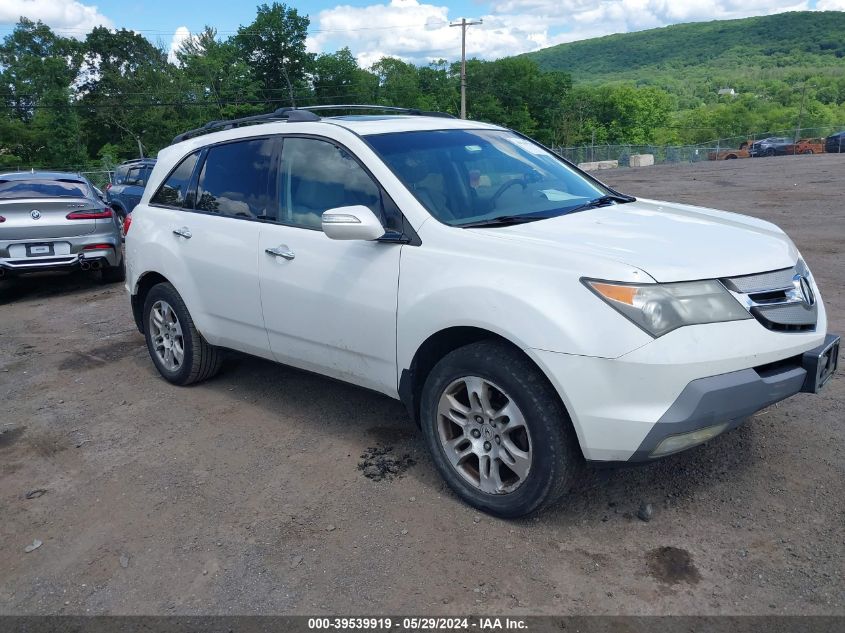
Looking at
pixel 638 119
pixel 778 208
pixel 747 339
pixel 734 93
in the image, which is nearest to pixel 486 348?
pixel 747 339

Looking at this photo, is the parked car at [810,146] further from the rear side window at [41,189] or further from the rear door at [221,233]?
the rear door at [221,233]

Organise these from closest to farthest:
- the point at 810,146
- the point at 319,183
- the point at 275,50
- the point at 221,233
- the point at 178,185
Result: the point at 319,183 → the point at 221,233 → the point at 178,185 → the point at 810,146 → the point at 275,50

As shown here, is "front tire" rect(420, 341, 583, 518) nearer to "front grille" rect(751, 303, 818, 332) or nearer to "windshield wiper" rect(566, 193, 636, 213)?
"front grille" rect(751, 303, 818, 332)

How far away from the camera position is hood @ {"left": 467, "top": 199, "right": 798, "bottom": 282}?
3023 millimetres

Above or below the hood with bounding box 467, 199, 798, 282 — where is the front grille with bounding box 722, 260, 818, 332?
below

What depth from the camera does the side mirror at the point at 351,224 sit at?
352cm

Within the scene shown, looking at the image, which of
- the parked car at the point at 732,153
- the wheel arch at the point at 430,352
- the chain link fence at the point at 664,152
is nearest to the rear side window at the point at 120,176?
the wheel arch at the point at 430,352

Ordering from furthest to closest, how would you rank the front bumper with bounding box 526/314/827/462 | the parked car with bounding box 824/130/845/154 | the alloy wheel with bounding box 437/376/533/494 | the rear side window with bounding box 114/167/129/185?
the parked car with bounding box 824/130/845/154
the rear side window with bounding box 114/167/129/185
the alloy wheel with bounding box 437/376/533/494
the front bumper with bounding box 526/314/827/462

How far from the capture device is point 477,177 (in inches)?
158

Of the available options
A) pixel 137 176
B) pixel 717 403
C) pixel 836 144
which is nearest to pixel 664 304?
pixel 717 403

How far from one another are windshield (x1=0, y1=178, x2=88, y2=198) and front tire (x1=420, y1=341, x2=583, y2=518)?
25.3 ft

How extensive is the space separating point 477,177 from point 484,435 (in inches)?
57.4

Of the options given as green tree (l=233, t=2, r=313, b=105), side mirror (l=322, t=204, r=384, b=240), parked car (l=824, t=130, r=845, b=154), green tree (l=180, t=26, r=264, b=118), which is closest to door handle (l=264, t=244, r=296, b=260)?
side mirror (l=322, t=204, r=384, b=240)

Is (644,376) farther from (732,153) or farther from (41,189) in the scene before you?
(732,153)
